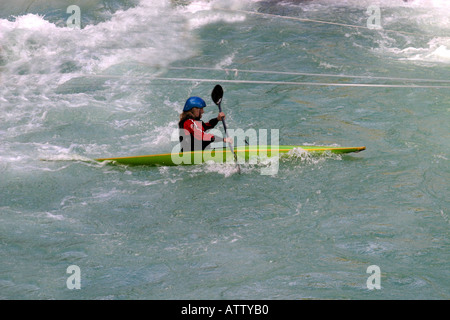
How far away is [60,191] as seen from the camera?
690 cm

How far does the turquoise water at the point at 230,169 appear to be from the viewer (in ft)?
16.7

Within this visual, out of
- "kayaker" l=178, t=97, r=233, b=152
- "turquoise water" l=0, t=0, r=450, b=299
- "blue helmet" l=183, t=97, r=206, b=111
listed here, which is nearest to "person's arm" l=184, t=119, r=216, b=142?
"kayaker" l=178, t=97, r=233, b=152

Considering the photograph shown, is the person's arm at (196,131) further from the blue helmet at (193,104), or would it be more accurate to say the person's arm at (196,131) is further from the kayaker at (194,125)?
the blue helmet at (193,104)

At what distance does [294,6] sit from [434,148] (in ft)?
25.5

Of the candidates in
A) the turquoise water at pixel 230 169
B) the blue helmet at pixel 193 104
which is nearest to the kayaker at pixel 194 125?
the blue helmet at pixel 193 104

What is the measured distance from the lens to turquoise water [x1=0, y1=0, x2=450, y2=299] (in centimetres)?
510

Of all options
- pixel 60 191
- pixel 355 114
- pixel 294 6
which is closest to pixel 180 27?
pixel 294 6

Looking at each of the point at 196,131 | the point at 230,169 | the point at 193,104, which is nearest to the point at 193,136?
the point at 196,131

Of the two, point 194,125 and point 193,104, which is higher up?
point 193,104

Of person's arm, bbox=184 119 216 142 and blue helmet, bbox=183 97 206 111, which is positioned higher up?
blue helmet, bbox=183 97 206 111

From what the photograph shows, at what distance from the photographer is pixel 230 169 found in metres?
7.14

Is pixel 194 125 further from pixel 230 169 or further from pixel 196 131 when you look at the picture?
pixel 230 169

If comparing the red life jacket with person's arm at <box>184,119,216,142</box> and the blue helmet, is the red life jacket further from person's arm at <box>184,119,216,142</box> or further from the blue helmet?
the blue helmet
